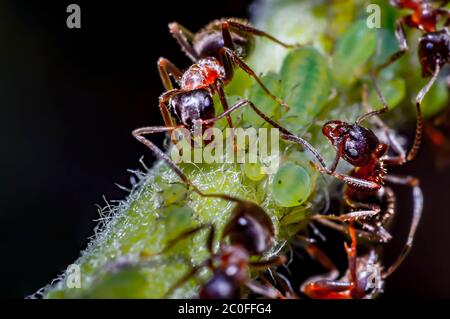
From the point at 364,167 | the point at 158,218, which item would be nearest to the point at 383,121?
the point at 364,167

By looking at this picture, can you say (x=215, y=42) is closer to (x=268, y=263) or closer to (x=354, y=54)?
(x=354, y=54)

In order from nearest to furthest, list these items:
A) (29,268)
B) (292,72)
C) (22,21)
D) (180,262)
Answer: (180,262) → (292,72) → (29,268) → (22,21)

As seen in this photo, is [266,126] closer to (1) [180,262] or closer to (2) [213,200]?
(2) [213,200]

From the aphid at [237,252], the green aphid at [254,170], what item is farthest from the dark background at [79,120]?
the aphid at [237,252]

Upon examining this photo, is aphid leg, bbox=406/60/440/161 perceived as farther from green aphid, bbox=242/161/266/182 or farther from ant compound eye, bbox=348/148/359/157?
green aphid, bbox=242/161/266/182

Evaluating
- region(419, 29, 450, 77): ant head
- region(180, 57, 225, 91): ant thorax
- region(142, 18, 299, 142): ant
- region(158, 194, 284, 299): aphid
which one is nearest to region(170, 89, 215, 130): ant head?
region(142, 18, 299, 142): ant

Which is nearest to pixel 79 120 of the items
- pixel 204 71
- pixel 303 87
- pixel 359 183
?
pixel 204 71
